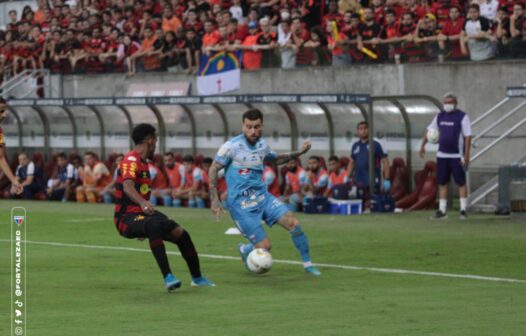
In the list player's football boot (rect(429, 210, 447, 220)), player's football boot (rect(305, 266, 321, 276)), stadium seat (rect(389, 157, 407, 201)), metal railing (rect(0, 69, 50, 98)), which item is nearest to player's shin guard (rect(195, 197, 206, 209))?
stadium seat (rect(389, 157, 407, 201))

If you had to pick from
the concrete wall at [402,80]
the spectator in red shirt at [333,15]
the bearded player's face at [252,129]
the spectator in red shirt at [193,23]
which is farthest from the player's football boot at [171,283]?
the spectator in red shirt at [193,23]

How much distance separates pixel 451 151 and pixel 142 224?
34.4ft

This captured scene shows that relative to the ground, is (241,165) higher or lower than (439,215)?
higher

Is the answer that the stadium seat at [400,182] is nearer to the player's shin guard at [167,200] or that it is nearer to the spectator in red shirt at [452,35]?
the spectator in red shirt at [452,35]

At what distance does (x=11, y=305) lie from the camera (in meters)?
12.5

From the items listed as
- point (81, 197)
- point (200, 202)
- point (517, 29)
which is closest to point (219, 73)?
point (81, 197)

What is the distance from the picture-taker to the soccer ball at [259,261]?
1477 centimetres

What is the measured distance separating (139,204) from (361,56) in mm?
16256

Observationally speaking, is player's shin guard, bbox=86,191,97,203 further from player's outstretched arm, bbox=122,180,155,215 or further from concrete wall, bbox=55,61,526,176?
player's outstretched arm, bbox=122,180,155,215

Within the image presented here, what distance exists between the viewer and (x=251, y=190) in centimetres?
1517

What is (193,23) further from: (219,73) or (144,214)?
(144,214)

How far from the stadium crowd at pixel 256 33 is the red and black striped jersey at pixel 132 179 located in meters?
13.4

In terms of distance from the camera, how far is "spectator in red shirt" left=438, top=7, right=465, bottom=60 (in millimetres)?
26763

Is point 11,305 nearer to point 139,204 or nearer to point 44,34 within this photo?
point 139,204
